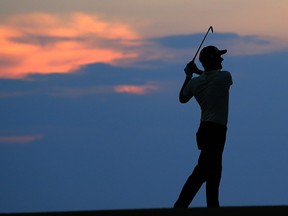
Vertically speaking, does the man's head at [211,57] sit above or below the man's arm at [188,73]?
above

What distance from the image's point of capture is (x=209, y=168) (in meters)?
10.3

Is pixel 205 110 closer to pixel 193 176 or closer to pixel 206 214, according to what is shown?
pixel 193 176

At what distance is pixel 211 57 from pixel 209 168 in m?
1.29

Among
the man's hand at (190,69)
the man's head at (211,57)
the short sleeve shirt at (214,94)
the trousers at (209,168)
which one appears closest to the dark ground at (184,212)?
the trousers at (209,168)

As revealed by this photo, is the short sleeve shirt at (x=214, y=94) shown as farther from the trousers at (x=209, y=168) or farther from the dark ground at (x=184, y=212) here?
the dark ground at (x=184, y=212)

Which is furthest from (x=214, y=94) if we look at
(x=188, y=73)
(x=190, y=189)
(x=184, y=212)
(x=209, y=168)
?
(x=184, y=212)

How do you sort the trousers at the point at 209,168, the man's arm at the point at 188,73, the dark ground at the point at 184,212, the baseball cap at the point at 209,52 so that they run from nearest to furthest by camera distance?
the dark ground at the point at 184,212 → the trousers at the point at 209,168 → the baseball cap at the point at 209,52 → the man's arm at the point at 188,73

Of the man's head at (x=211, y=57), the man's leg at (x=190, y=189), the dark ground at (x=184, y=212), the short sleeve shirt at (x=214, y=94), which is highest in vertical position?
the man's head at (x=211, y=57)

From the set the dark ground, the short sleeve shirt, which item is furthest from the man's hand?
the dark ground

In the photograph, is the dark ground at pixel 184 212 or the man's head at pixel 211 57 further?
the man's head at pixel 211 57

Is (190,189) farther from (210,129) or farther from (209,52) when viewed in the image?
(209,52)

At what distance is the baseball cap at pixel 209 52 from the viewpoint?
10.5 metres

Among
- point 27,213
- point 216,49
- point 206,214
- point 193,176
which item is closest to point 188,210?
point 206,214

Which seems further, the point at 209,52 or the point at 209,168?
the point at 209,52
